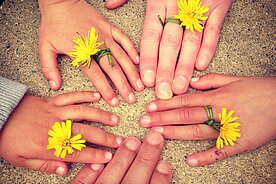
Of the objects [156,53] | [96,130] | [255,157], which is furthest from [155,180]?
[156,53]

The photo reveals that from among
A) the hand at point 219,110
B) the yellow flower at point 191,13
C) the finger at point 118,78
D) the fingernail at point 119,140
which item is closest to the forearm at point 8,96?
the finger at point 118,78

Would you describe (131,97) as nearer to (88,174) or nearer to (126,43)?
(126,43)

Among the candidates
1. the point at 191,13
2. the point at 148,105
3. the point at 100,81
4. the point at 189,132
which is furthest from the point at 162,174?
the point at 191,13

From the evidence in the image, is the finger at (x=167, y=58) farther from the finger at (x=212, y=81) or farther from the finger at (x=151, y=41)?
the finger at (x=212, y=81)

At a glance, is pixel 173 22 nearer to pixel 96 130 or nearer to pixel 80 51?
pixel 80 51

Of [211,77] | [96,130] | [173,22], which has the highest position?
[173,22]
